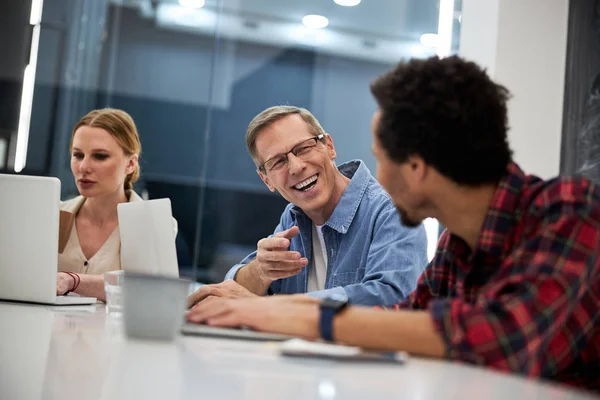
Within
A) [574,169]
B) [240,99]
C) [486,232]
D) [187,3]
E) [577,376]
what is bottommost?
[577,376]

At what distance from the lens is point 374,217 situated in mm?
2150

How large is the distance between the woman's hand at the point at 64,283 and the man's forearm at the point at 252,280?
48 centimetres

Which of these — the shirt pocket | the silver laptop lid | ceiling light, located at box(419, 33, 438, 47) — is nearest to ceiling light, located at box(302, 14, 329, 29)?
ceiling light, located at box(419, 33, 438, 47)

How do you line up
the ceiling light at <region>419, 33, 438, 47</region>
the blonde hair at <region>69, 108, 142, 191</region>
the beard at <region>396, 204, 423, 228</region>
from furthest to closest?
the ceiling light at <region>419, 33, 438, 47</region> → the blonde hair at <region>69, 108, 142, 191</region> → the beard at <region>396, 204, 423, 228</region>

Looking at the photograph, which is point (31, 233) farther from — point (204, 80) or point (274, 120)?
point (204, 80)

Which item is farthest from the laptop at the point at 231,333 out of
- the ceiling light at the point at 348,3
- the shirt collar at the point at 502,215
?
the ceiling light at the point at 348,3

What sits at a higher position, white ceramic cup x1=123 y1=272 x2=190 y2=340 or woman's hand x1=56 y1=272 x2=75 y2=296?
white ceramic cup x1=123 y1=272 x2=190 y2=340

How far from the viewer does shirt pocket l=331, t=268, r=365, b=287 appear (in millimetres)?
2135

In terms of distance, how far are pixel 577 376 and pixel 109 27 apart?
13.3 ft

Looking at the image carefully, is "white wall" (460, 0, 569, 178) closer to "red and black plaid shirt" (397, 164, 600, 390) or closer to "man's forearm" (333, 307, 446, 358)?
"red and black plaid shirt" (397, 164, 600, 390)

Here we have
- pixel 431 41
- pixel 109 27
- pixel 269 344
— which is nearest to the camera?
pixel 269 344

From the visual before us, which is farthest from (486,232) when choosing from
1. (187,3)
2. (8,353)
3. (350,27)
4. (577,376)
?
(187,3)

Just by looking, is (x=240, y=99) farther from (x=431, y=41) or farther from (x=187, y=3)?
(x=431, y=41)

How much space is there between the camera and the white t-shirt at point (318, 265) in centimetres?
229
